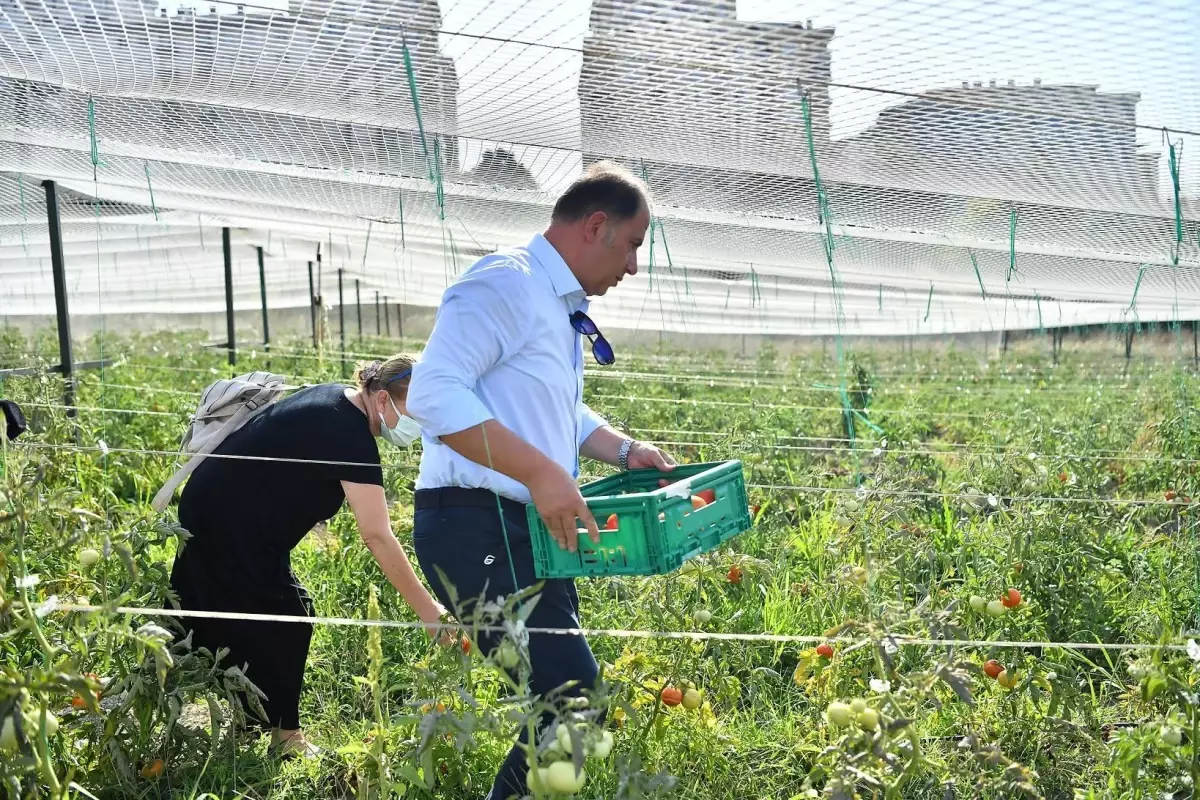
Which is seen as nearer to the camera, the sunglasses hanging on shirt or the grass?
the grass

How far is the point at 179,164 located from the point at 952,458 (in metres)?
4.82

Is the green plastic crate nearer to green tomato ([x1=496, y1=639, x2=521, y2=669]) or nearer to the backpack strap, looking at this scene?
green tomato ([x1=496, y1=639, x2=521, y2=669])

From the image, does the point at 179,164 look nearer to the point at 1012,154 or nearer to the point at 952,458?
the point at 1012,154

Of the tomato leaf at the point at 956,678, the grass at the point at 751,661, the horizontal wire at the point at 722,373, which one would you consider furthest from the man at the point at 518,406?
the horizontal wire at the point at 722,373

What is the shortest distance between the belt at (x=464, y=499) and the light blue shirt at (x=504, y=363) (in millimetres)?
14

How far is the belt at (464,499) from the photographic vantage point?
1917 mm

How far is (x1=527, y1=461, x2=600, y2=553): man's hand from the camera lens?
1.68 metres

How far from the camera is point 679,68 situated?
8.95 feet

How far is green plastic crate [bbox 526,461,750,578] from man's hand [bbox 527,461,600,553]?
73 mm

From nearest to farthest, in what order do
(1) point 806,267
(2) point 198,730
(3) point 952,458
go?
1. (2) point 198,730
2. (3) point 952,458
3. (1) point 806,267

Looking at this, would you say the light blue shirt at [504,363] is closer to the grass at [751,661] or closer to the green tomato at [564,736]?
the grass at [751,661]

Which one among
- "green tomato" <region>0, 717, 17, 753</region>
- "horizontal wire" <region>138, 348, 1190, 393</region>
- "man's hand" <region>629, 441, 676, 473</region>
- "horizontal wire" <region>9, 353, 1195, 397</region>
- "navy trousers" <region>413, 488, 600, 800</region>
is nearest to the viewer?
"green tomato" <region>0, 717, 17, 753</region>

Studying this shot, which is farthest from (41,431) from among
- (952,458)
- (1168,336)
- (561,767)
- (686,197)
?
(1168,336)

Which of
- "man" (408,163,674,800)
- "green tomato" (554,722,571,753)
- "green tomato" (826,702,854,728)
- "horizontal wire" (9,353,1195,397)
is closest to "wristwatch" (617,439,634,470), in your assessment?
A: "man" (408,163,674,800)
